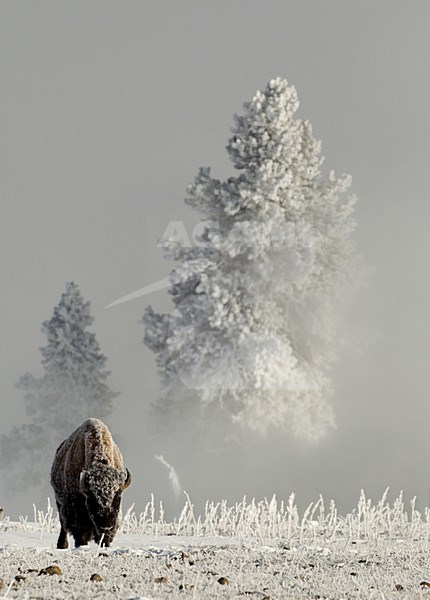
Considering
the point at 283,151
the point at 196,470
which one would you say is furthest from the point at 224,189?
the point at 196,470

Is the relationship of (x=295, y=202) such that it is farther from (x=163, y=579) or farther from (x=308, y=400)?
(x=163, y=579)

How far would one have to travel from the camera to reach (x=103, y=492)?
9.73 meters

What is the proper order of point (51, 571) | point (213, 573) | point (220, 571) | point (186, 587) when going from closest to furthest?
point (186, 587)
point (51, 571)
point (213, 573)
point (220, 571)

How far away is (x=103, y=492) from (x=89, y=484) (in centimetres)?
20

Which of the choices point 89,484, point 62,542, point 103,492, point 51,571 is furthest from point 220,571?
point 62,542

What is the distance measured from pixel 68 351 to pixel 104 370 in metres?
1.66

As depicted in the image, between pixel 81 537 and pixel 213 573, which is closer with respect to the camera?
pixel 213 573

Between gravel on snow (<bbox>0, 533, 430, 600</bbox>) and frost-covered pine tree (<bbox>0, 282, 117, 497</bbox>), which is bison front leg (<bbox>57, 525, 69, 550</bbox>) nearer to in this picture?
gravel on snow (<bbox>0, 533, 430, 600</bbox>)

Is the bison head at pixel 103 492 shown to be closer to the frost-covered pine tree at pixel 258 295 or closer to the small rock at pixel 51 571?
the small rock at pixel 51 571

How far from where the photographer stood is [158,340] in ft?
102

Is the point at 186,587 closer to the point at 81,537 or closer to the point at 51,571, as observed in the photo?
the point at 51,571

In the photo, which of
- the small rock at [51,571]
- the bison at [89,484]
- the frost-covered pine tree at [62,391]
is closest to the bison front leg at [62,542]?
the bison at [89,484]

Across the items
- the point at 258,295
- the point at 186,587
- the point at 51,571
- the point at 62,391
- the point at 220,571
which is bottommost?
the point at 186,587

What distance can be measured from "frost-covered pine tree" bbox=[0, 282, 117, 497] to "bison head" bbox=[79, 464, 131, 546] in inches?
910
